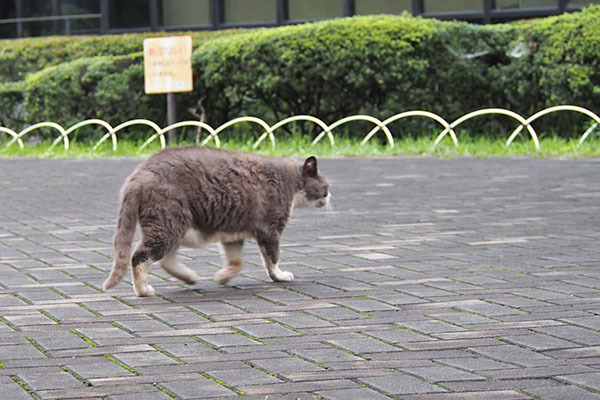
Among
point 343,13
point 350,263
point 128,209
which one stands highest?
point 343,13

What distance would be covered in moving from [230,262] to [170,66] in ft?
37.6

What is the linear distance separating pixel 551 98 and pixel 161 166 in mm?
11619

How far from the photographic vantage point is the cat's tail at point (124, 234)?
570cm

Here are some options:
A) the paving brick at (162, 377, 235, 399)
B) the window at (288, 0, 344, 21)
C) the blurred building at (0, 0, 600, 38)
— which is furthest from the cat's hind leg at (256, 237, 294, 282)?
the window at (288, 0, 344, 21)

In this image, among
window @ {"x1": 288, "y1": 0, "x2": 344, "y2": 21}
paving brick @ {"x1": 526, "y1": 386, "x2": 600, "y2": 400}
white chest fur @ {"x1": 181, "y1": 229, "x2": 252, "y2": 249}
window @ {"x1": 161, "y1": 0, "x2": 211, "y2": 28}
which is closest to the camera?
paving brick @ {"x1": 526, "y1": 386, "x2": 600, "y2": 400}

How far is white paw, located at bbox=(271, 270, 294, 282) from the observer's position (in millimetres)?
6242

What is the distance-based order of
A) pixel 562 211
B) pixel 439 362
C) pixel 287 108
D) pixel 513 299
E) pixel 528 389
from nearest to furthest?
pixel 528 389 < pixel 439 362 < pixel 513 299 < pixel 562 211 < pixel 287 108

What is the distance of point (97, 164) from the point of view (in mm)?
15891

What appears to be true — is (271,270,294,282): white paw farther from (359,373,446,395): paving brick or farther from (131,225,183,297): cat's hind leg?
(359,373,446,395): paving brick

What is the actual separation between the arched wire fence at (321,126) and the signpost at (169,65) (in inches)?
26.0

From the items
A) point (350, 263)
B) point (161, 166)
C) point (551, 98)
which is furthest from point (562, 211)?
point (551, 98)

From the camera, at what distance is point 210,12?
924 inches

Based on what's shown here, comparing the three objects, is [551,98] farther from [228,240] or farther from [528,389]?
[528,389]

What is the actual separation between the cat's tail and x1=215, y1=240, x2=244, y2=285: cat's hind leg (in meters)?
0.69
